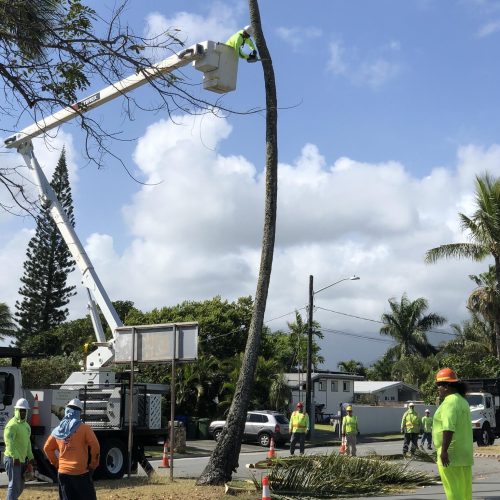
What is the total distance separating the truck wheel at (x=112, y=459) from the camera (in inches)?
612

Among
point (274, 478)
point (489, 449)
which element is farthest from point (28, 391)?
point (489, 449)

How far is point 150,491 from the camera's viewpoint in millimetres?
12367

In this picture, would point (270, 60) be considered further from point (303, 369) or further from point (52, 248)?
point (303, 369)

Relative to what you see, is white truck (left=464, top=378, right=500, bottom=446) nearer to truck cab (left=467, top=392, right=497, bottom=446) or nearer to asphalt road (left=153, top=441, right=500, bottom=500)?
truck cab (left=467, top=392, right=497, bottom=446)

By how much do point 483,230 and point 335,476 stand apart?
64.7 ft

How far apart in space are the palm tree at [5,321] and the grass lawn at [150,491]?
36.4 metres

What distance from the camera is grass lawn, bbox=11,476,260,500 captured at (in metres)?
11.7

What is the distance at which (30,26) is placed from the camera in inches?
372

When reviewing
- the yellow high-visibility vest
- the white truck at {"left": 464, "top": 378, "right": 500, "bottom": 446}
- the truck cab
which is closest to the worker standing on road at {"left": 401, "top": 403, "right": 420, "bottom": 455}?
the yellow high-visibility vest

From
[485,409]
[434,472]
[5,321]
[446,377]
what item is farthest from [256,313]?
[5,321]

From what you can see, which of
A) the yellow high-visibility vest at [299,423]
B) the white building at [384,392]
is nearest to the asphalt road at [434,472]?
the yellow high-visibility vest at [299,423]

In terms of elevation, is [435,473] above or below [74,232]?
below

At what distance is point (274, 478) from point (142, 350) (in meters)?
3.44

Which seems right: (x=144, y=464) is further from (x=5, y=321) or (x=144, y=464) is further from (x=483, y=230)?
(x=5, y=321)
